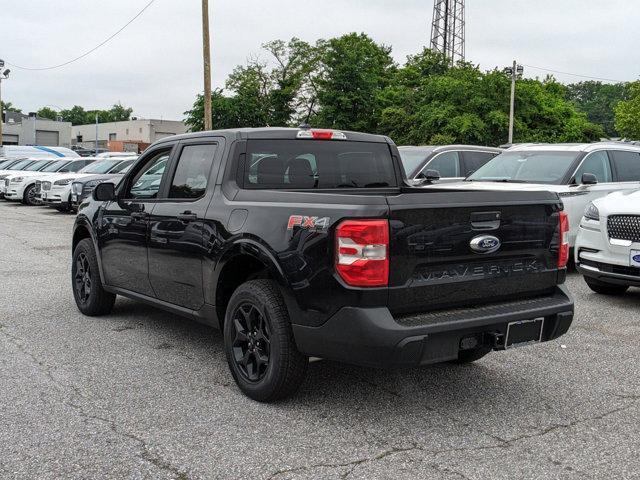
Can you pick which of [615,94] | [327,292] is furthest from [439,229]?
[615,94]

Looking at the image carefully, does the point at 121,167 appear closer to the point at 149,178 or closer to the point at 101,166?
the point at 101,166

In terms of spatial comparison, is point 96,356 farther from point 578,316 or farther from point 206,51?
point 206,51

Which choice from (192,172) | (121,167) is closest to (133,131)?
(121,167)

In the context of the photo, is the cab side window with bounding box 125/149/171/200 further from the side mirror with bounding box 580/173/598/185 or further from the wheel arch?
the side mirror with bounding box 580/173/598/185

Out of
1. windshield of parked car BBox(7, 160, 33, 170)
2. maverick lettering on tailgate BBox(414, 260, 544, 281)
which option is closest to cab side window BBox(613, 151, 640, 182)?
maverick lettering on tailgate BBox(414, 260, 544, 281)

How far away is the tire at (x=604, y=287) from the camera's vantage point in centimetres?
823

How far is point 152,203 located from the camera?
5723mm

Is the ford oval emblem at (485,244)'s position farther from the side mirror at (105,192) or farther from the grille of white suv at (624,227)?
the grille of white suv at (624,227)

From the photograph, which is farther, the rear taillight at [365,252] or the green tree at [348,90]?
the green tree at [348,90]

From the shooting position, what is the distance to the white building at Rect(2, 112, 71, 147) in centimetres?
10356

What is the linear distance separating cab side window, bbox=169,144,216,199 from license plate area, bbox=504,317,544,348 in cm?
235

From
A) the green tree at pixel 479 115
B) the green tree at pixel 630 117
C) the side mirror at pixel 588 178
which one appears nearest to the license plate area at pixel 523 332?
the side mirror at pixel 588 178

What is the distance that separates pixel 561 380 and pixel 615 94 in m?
127

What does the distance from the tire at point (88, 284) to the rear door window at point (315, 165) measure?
2439mm
